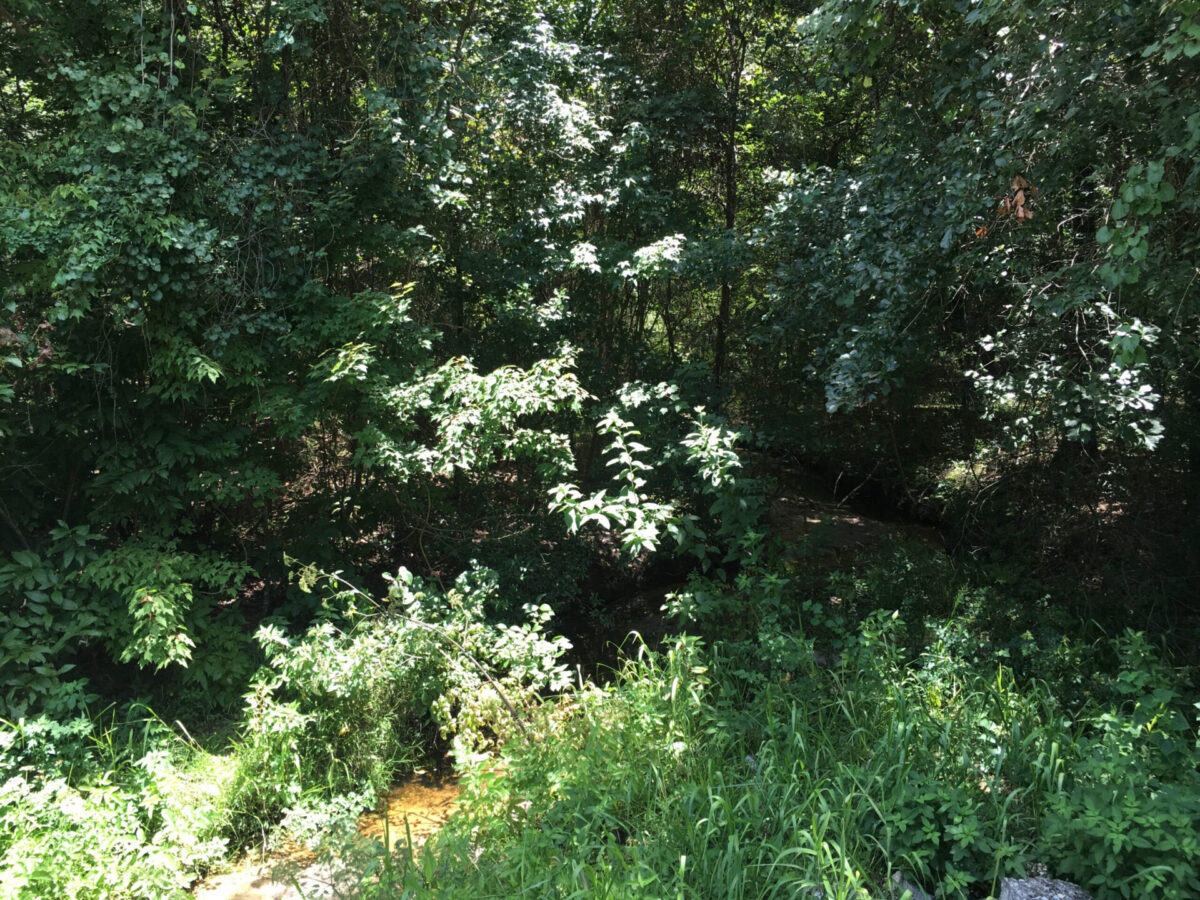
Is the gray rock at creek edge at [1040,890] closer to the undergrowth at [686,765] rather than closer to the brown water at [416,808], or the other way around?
the undergrowth at [686,765]

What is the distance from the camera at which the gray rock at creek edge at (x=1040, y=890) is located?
234cm

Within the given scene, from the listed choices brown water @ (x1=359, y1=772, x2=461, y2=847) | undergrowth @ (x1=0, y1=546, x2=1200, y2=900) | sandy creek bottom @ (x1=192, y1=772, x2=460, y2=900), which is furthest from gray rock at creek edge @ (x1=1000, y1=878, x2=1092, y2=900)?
brown water @ (x1=359, y1=772, x2=461, y2=847)

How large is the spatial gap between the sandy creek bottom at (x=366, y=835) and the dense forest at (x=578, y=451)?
12cm

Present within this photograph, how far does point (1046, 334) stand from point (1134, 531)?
2.04 meters

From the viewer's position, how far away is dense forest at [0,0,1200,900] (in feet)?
9.80

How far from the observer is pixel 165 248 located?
435cm

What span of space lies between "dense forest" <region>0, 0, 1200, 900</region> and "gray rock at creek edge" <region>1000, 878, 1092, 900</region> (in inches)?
2.7

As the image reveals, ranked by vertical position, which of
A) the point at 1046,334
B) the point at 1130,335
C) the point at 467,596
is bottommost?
the point at 467,596

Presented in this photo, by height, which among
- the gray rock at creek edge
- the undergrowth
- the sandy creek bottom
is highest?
the undergrowth

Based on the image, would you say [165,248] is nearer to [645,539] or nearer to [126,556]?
[126,556]

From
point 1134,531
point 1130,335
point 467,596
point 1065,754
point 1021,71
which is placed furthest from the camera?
point 1134,531

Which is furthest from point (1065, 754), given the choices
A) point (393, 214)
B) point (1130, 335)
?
point (393, 214)

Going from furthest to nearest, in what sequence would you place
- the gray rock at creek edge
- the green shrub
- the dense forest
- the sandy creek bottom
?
the green shrub → the sandy creek bottom → the dense forest → the gray rock at creek edge

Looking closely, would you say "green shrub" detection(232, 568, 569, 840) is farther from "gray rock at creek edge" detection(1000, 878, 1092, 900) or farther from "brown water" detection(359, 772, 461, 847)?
"gray rock at creek edge" detection(1000, 878, 1092, 900)
